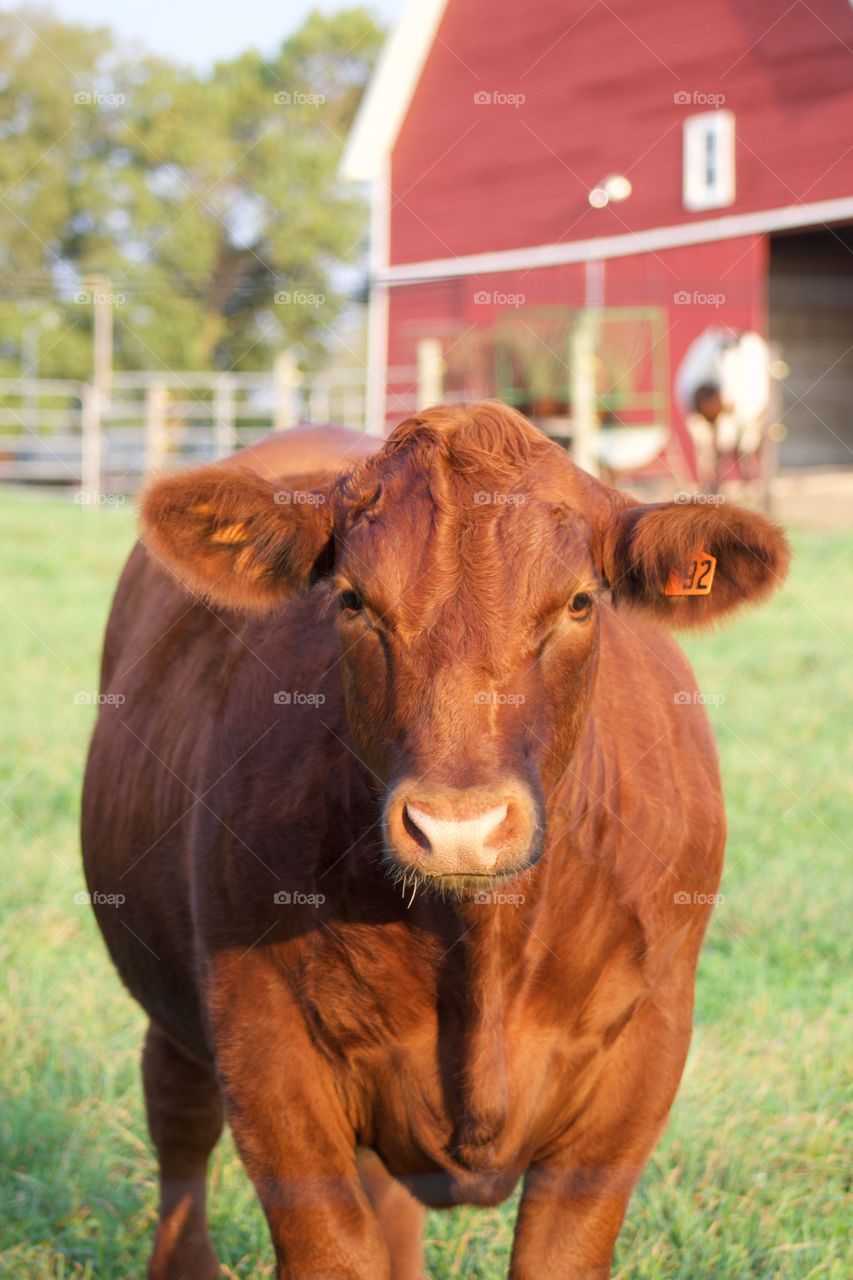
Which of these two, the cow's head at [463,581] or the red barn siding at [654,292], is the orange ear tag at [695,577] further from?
the red barn siding at [654,292]

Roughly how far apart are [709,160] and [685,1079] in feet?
54.8

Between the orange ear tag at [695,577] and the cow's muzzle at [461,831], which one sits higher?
the orange ear tag at [695,577]

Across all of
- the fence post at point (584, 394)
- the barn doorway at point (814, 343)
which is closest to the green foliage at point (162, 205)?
the barn doorway at point (814, 343)

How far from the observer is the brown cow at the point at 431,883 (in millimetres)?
2418

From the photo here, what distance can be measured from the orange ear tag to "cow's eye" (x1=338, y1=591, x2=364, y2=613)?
1.75ft

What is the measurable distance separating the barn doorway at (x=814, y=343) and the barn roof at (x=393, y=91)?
5.71 meters

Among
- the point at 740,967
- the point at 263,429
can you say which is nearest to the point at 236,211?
the point at 263,429

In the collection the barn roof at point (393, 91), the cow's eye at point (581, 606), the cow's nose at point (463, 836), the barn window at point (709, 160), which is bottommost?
the cow's nose at point (463, 836)

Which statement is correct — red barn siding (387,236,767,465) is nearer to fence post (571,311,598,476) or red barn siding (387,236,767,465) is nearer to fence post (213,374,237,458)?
fence post (571,311,598,476)

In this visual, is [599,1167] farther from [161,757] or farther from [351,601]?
[161,757]

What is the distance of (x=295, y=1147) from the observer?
98.5 inches

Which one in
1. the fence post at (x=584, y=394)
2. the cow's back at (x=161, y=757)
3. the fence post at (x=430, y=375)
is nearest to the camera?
the cow's back at (x=161, y=757)

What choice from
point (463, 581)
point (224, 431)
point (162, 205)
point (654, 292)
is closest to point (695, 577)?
point (463, 581)

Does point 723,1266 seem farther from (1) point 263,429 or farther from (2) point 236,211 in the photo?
(2) point 236,211
